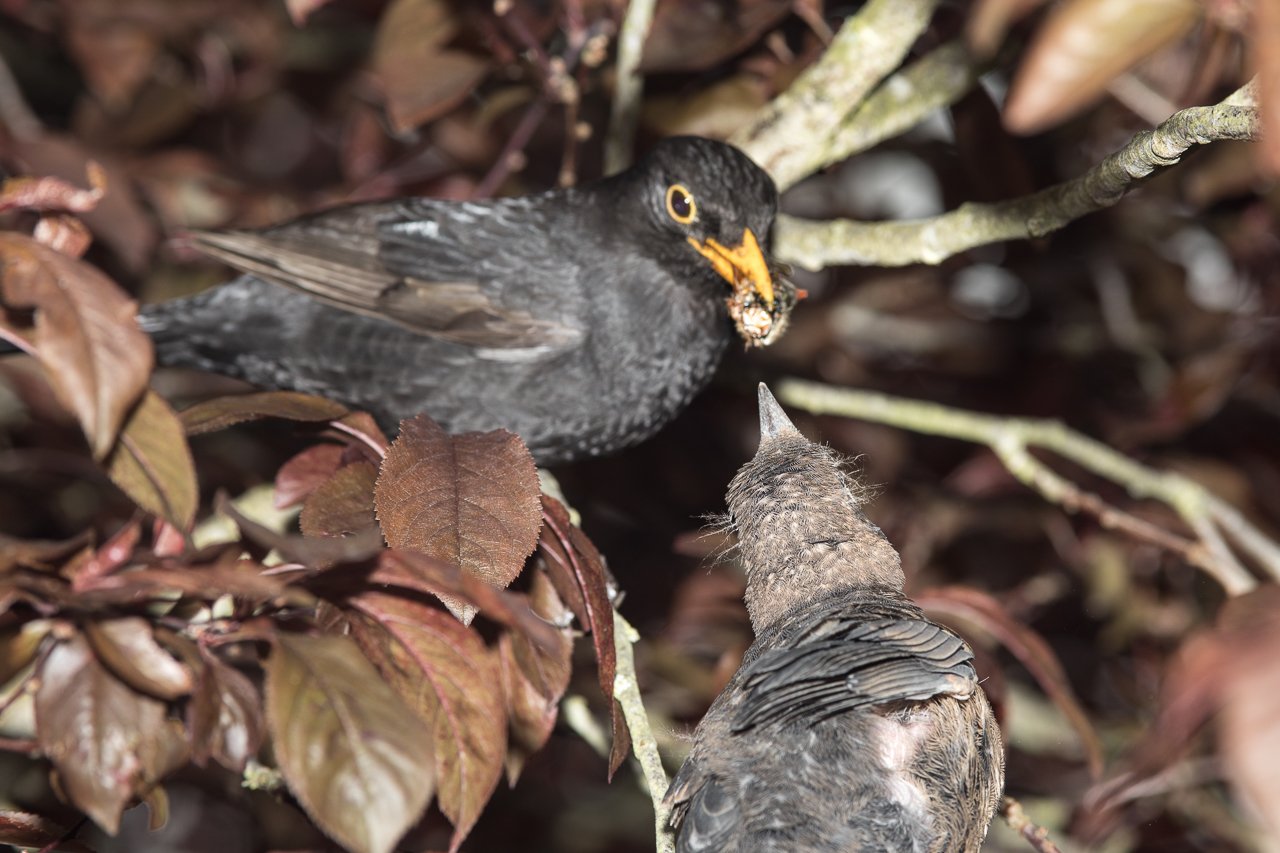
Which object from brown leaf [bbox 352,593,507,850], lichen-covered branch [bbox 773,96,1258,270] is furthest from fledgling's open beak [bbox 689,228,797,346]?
brown leaf [bbox 352,593,507,850]

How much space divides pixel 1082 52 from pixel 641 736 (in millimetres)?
1450

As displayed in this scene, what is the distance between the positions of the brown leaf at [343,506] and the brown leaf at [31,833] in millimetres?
636

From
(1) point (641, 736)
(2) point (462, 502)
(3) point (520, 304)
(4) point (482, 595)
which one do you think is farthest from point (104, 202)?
(4) point (482, 595)

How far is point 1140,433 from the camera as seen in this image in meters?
3.62

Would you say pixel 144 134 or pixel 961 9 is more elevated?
pixel 961 9

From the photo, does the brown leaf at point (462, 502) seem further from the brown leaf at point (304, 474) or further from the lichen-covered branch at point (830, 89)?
the lichen-covered branch at point (830, 89)

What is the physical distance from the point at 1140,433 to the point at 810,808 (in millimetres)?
2473

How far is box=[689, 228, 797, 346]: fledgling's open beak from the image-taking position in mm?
2754

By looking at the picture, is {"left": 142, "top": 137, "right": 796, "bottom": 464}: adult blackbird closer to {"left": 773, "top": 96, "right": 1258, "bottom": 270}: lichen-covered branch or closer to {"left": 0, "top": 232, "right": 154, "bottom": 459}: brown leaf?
{"left": 773, "top": 96, "right": 1258, "bottom": 270}: lichen-covered branch

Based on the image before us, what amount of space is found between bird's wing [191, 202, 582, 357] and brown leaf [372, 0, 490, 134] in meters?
0.39

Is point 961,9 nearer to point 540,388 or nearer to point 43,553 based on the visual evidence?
point 540,388

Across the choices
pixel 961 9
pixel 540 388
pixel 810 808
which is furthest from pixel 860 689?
pixel 961 9

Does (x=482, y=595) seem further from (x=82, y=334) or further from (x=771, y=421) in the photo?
(x=771, y=421)

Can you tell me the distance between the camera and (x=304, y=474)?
212 cm
